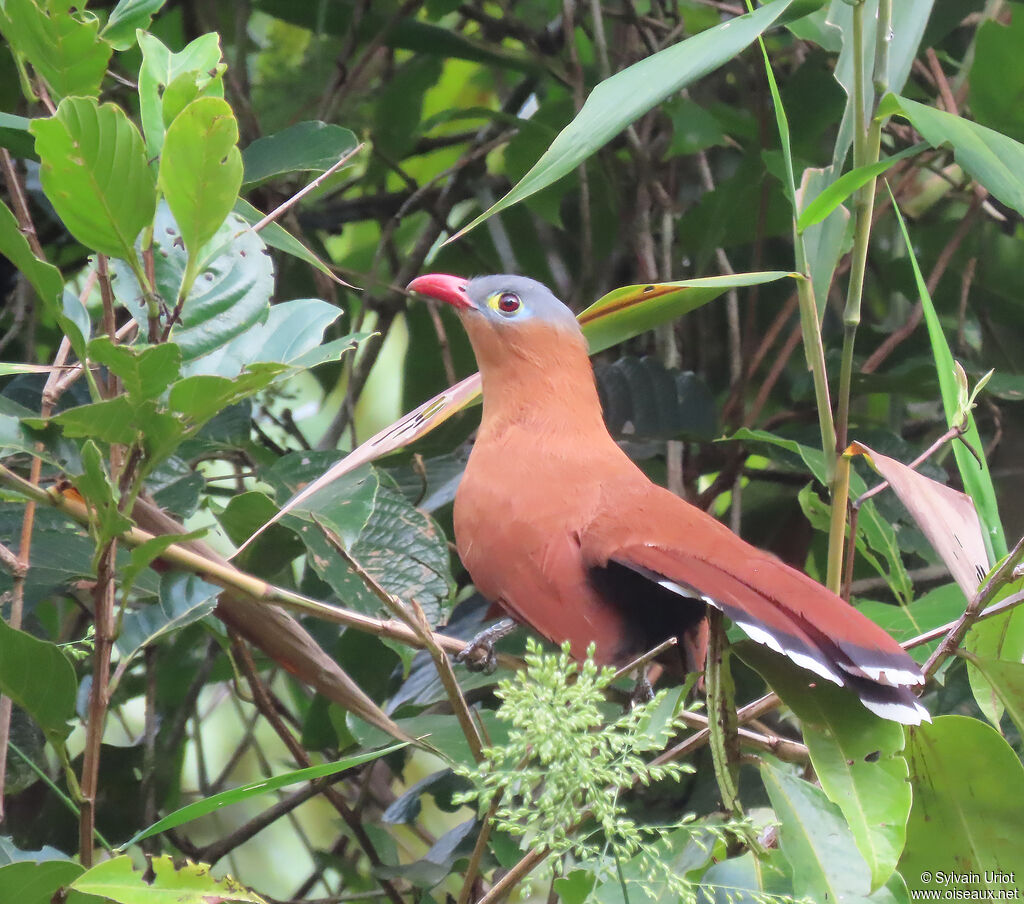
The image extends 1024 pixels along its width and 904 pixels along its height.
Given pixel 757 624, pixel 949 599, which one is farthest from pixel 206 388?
pixel 949 599

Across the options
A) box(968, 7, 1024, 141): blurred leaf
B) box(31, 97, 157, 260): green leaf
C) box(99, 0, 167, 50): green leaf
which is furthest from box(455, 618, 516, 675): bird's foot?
box(968, 7, 1024, 141): blurred leaf

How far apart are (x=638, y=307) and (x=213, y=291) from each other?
1.66ft

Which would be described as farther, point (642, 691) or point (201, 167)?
point (642, 691)

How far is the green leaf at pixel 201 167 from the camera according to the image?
915 mm

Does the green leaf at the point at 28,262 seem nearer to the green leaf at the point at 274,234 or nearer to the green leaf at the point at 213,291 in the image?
the green leaf at the point at 213,291

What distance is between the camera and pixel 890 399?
92.3 inches

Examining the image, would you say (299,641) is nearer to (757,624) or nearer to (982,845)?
(757,624)

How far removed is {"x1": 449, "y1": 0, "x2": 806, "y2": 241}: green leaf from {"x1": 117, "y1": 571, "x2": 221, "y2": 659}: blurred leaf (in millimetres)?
476

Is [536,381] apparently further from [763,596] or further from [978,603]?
[978,603]

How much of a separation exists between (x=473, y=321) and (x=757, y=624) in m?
0.85

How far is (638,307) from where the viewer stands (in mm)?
1328

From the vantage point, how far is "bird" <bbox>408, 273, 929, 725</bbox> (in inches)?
40.9

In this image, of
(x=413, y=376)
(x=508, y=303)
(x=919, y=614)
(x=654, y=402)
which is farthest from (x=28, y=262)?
(x=413, y=376)

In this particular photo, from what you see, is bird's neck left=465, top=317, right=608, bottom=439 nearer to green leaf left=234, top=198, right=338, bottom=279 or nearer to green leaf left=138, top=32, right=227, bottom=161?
green leaf left=234, top=198, right=338, bottom=279
